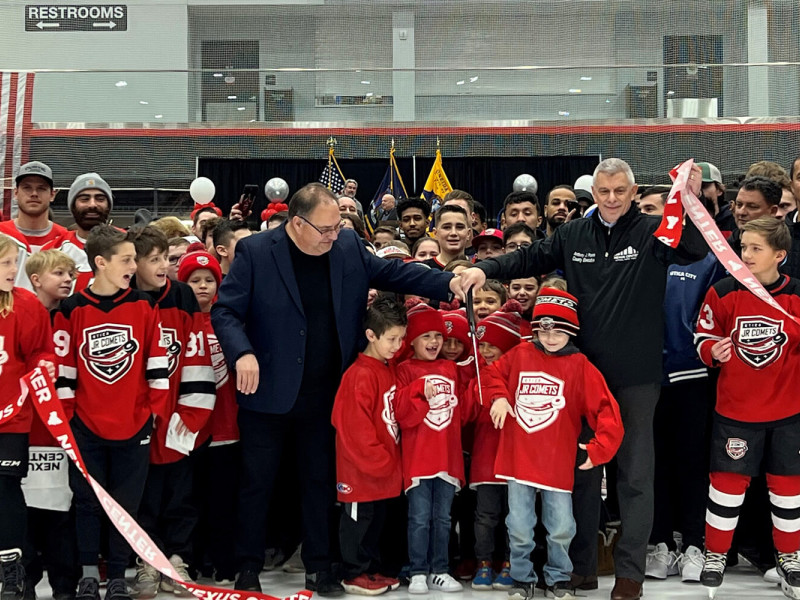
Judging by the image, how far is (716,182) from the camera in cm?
550

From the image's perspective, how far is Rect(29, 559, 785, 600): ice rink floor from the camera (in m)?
4.76

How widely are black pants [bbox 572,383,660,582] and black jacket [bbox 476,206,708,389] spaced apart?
8 centimetres

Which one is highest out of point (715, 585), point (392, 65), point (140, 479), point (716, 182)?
point (392, 65)

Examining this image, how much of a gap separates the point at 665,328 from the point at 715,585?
51.3 inches

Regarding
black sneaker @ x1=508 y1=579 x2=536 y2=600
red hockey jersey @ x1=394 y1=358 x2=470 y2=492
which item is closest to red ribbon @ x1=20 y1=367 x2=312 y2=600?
red hockey jersey @ x1=394 y1=358 x2=470 y2=492

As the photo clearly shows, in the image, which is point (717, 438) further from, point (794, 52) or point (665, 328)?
point (794, 52)

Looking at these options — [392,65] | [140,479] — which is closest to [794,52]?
[392,65]

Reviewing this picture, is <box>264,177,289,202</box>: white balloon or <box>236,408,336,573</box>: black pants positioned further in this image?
<box>264,177,289,202</box>: white balloon

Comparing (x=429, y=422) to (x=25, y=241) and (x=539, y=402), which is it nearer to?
(x=539, y=402)

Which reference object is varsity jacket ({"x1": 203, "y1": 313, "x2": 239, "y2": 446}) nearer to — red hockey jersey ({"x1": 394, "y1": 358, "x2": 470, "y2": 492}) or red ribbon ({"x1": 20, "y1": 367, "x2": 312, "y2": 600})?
red ribbon ({"x1": 20, "y1": 367, "x2": 312, "y2": 600})

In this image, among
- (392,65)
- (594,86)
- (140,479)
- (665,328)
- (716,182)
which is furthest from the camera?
(392,65)

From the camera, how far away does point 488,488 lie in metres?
4.90

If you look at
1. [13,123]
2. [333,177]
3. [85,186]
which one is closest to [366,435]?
[85,186]

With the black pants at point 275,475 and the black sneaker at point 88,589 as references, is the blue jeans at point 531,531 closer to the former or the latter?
the black pants at point 275,475
